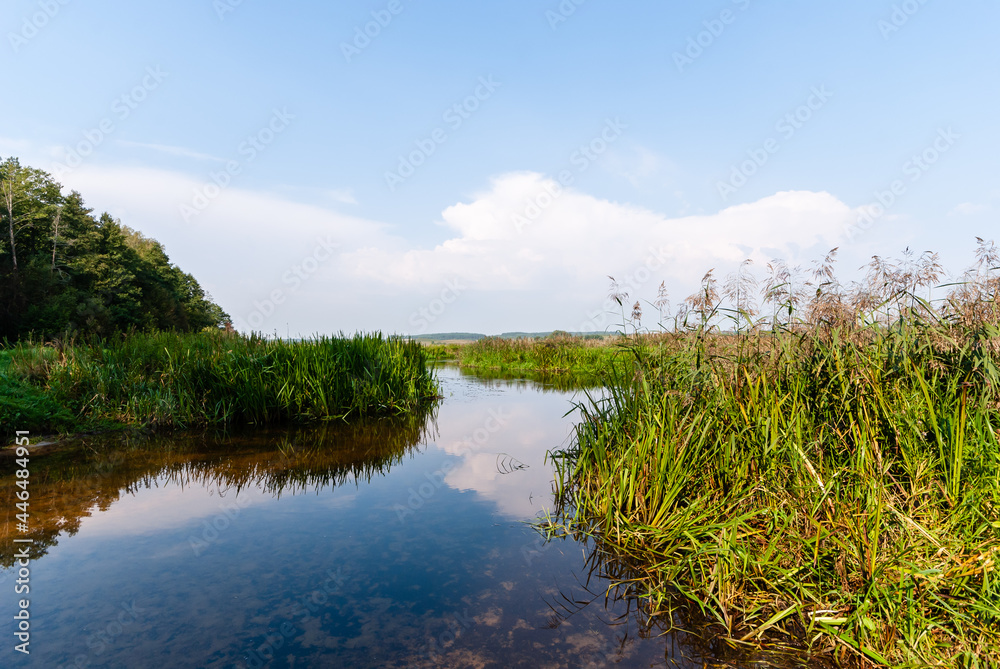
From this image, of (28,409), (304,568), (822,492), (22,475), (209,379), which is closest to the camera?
(822,492)

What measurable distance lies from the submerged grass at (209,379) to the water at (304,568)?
1756mm

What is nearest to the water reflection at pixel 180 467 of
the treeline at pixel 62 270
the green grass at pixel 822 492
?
the green grass at pixel 822 492

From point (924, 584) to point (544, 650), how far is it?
2.12 meters

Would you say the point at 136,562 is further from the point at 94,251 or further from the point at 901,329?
the point at 94,251

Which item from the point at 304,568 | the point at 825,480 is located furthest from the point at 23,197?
the point at 825,480

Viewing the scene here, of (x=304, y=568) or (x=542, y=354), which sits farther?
(x=542, y=354)

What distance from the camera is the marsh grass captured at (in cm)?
271

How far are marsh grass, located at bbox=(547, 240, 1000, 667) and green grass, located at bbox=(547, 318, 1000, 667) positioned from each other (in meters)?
0.01

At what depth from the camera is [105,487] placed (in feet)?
19.2

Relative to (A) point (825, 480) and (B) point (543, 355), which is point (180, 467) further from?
(B) point (543, 355)

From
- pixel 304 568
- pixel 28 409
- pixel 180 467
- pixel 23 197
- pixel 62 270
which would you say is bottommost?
pixel 304 568

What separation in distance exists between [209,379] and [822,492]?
9.99 m

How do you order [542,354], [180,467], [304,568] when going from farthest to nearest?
[542,354] → [180,467] → [304,568]

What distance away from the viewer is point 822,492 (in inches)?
127
